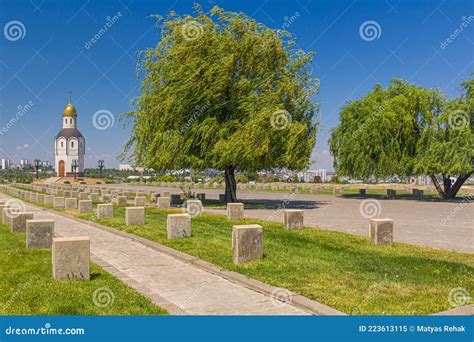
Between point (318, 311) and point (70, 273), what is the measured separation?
426 cm

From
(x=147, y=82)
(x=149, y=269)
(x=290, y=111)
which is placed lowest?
(x=149, y=269)

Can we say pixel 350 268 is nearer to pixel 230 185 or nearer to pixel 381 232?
pixel 381 232

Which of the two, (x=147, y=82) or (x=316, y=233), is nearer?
(x=316, y=233)

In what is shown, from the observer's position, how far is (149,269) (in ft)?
28.2

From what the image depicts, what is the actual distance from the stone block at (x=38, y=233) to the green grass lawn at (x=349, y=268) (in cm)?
269

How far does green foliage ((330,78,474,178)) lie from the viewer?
28.5 m

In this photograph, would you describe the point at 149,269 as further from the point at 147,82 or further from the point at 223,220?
the point at 147,82

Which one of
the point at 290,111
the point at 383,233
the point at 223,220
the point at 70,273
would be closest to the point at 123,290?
the point at 70,273

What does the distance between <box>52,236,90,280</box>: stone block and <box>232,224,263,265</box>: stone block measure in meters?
2.85

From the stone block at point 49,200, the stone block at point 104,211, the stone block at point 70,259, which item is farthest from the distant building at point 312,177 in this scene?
the stone block at point 70,259

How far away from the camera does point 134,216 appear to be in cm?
1506

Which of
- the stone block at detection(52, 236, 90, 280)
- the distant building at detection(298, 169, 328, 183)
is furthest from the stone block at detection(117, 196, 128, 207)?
the distant building at detection(298, 169, 328, 183)

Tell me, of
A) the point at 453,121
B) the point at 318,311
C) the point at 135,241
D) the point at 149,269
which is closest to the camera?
the point at 318,311

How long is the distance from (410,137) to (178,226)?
23.6 metres
